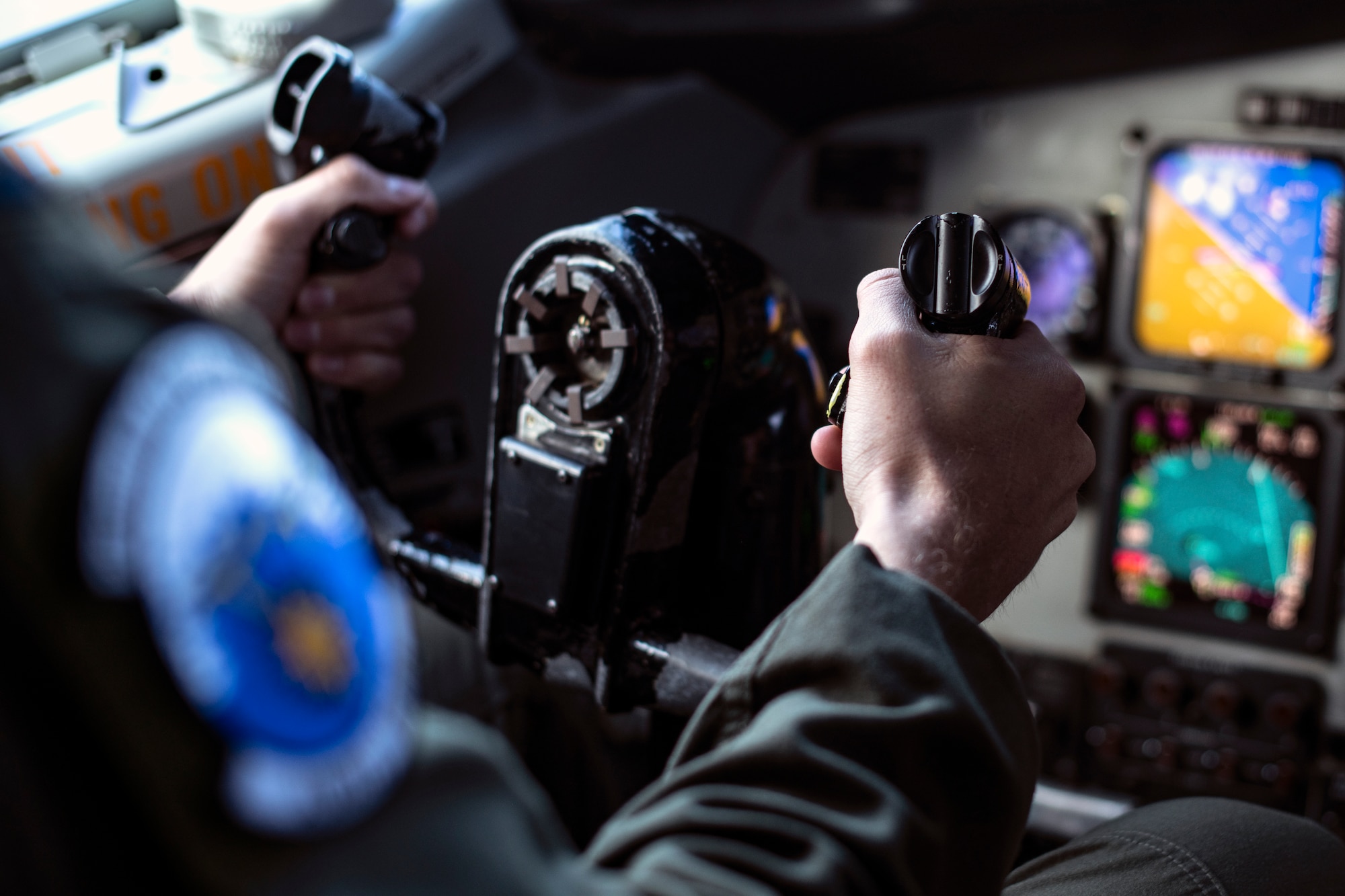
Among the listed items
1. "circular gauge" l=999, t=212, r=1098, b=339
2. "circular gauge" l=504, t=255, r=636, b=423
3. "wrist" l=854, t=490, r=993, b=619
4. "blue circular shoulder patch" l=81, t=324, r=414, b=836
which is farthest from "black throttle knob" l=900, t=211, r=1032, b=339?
"circular gauge" l=999, t=212, r=1098, b=339

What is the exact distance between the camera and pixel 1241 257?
1.84m

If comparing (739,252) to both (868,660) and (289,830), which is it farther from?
(289,830)

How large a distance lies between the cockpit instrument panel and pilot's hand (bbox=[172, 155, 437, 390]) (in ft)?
4.08

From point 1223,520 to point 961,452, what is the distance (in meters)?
1.42

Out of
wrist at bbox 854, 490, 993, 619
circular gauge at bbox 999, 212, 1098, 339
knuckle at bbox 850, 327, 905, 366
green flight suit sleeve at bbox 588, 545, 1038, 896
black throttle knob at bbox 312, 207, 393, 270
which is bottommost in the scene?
circular gauge at bbox 999, 212, 1098, 339

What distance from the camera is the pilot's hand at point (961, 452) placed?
659 millimetres

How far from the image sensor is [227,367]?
429 millimetres

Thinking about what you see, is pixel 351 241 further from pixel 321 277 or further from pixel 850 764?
pixel 850 764

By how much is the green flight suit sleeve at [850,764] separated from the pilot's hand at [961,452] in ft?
0.18

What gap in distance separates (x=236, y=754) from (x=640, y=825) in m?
0.21

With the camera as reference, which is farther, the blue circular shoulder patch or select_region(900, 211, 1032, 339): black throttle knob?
select_region(900, 211, 1032, 339): black throttle knob

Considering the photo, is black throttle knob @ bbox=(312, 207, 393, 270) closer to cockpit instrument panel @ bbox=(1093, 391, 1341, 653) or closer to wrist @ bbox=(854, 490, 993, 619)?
wrist @ bbox=(854, 490, 993, 619)

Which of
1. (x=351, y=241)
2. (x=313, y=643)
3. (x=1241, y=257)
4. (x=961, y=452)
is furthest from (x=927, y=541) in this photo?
(x=1241, y=257)

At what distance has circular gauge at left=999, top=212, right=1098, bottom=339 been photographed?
192cm
